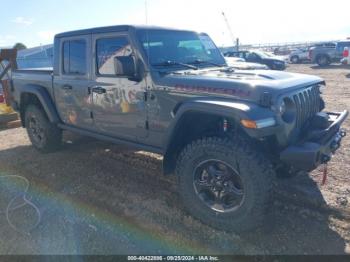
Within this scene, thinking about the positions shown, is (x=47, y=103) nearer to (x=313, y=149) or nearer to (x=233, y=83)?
(x=233, y=83)

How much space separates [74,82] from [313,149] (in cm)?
320

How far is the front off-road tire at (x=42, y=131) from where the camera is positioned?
550 centimetres

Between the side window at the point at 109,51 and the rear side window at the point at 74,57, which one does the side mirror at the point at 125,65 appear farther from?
the rear side window at the point at 74,57

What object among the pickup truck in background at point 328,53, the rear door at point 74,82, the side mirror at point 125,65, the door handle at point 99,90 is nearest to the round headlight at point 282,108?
the side mirror at point 125,65

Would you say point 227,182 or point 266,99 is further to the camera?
point 227,182

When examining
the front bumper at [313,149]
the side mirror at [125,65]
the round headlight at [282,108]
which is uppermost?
the side mirror at [125,65]

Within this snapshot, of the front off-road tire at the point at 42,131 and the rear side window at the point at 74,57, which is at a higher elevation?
the rear side window at the point at 74,57

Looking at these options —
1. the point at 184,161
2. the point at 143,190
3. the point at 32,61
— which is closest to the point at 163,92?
the point at 184,161

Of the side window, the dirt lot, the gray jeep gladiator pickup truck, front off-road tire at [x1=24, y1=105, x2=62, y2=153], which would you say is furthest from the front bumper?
front off-road tire at [x1=24, y1=105, x2=62, y2=153]

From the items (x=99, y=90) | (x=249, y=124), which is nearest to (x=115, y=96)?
(x=99, y=90)

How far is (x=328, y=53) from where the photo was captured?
2259 centimetres

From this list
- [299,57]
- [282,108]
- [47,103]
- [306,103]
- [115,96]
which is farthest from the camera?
[299,57]

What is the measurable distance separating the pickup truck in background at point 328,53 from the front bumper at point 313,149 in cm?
2158

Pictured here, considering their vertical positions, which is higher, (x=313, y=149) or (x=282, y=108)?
(x=282, y=108)
